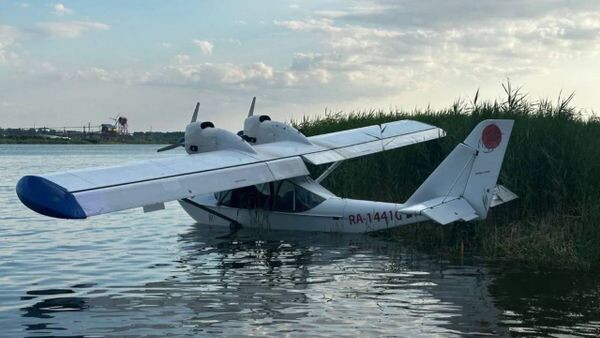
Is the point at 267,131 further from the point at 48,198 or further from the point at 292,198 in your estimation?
the point at 48,198

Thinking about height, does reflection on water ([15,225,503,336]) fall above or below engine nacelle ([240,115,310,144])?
below

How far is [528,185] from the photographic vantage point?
52.8ft

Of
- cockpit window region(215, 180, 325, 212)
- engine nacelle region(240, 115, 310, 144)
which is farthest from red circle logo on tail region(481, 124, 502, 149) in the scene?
engine nacelle region(240, 115, 310, 144)

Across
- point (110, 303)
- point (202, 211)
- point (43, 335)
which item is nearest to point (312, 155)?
point (202, 211)

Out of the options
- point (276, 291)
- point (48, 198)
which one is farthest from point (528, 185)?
point (48, 198)

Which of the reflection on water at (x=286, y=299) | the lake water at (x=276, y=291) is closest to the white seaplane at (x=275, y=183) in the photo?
the lake water at (x=276, y=291)

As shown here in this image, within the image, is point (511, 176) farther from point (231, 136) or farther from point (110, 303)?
point (110, 303)

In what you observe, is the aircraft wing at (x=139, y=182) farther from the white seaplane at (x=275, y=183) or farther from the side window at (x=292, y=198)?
the side window at (x=292, y=198)

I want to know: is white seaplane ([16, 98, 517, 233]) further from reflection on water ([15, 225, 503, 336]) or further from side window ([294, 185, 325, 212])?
reflection on water ([15, 225, 503, 336])

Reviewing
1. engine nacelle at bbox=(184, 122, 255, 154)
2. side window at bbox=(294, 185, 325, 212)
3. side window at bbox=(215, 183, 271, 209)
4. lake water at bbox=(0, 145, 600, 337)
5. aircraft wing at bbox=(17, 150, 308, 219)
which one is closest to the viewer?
lake water at bbox=(0, 145, 600, 337)

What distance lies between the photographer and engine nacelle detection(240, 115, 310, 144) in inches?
770

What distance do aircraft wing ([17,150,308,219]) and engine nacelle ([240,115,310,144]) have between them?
301cm

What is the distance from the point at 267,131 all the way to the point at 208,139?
231 centimetres

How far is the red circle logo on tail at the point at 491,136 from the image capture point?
14.3 metres
